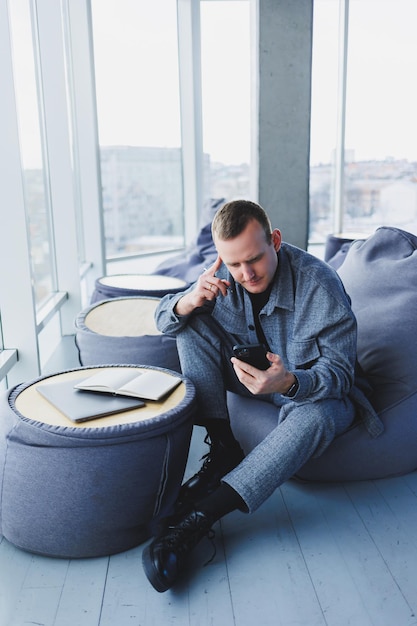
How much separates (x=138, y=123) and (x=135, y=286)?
9.14 feet

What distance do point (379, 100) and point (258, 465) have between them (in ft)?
16.3

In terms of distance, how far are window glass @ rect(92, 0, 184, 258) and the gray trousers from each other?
361cm

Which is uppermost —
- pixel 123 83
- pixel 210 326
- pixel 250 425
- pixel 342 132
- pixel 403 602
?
pixel 123 83

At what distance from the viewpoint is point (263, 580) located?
5.59ft

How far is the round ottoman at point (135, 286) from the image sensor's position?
3.51 m

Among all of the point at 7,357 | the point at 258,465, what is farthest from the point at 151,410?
the point at 7,357

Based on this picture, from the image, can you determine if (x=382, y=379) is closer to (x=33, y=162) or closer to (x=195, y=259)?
(x=195, y=259)

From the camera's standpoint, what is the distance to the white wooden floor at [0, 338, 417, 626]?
1.56 m

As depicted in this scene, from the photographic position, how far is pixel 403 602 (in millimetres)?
1597

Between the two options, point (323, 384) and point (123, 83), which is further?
point (123, 83)

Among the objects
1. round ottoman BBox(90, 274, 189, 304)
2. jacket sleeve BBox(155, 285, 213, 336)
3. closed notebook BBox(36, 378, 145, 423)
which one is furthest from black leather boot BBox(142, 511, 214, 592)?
round ottoman BBox(90, 274, 189, 304)

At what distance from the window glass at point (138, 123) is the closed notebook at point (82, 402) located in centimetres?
377

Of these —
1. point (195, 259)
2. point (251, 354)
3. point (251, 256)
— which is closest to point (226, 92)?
point (195, 259)

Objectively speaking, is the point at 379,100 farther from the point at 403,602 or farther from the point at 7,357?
the point at 403,602
